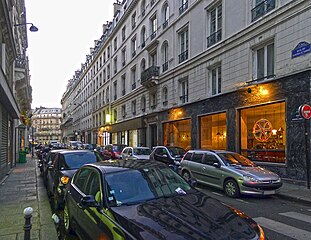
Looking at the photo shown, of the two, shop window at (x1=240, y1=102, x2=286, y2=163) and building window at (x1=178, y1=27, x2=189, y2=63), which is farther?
building window at (x1=178, y1=27, x2=189, y2=63)

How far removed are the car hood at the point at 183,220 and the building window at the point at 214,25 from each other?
51.2ft

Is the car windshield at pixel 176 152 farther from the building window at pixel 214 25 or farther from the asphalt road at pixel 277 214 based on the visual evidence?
the building window at pixel 214 25

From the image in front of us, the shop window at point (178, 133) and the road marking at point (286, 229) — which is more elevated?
the shop window at point (178, 133)

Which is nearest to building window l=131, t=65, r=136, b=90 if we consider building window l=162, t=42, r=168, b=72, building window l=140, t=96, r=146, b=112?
building window l=140, t=96, r=146, b=112

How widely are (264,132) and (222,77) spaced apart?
14.7 feet

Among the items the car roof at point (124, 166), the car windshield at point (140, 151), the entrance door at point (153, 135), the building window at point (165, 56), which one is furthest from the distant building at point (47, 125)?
the car roof at point (124, 166)

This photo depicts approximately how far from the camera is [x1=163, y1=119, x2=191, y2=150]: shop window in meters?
21.0

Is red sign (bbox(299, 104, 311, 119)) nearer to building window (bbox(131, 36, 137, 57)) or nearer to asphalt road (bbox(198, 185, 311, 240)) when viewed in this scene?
asphalt road (bbox(198, 185, 311, 240))

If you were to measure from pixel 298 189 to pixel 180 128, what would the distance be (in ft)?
40.5

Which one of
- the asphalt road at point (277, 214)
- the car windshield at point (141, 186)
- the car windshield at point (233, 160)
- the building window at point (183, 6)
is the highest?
the building window at point (183, 6)

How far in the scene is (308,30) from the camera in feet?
38.2

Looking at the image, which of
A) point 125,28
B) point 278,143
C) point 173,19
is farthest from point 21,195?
point 125,28

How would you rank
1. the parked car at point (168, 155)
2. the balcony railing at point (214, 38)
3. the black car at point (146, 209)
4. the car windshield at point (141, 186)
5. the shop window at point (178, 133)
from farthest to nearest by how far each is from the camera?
the shop window at point (178, 133), the balcony railing at point (214, 38), the parked car at point (168, 155), the car windshield at point (141, 186), the black car at point (146, 209)

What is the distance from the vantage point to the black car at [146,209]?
3.02 metres
